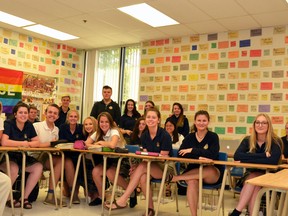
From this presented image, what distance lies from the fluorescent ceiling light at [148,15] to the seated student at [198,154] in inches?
85.9

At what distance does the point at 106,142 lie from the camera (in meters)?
4.20

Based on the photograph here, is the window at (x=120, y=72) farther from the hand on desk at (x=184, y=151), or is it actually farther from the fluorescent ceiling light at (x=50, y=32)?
the hand on desk at (x=184, y=151)

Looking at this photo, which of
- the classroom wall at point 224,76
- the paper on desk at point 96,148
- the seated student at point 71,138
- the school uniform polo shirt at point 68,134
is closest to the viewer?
the paper on desk at point 96,148

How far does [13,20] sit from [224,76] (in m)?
3.77

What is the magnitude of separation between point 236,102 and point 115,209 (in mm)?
3123

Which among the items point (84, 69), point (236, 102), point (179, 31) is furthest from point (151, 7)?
point (84, 69)

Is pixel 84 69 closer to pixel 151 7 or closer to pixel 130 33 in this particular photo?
pixel 130 33

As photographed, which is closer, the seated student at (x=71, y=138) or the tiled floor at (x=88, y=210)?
the tiled floor at (x=88, y=210)

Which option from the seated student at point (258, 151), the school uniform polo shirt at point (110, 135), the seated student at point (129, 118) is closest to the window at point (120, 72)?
the seated student at point (129, 118)

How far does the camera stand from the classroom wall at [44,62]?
22.0ft

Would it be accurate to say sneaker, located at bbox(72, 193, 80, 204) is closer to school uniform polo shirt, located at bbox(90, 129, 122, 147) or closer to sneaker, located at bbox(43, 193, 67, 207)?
sneaker, located at bbox(43, 193, 67, 207)

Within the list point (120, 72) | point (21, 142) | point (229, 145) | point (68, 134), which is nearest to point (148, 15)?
point (68, 134)

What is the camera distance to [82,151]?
4.00m

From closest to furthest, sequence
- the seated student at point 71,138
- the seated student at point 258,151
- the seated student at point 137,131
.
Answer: the seated student at point 258,151 < the seated student at point 71,138 < the seated student at point 137,131
